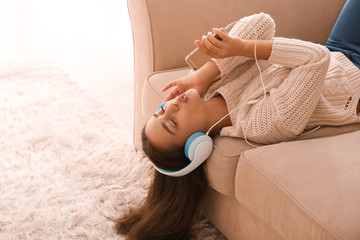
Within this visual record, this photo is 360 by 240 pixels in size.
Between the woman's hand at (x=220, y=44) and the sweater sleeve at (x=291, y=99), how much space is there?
0.12 m

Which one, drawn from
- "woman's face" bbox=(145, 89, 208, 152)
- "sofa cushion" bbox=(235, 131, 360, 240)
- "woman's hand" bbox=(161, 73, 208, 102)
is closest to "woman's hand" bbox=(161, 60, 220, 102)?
"woman's hand" bbox=(161, 73, 208, 102)

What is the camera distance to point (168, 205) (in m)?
1.27

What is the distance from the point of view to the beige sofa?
0.89 metres

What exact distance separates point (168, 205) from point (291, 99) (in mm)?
531

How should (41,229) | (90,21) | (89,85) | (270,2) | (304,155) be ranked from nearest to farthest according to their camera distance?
(304,155) → (41,229) → (270,2) → (89,85) → (90,21)

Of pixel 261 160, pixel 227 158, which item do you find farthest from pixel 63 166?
pixel 261 160

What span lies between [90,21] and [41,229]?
2563 mm

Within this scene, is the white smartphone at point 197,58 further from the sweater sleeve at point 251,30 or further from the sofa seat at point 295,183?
the sofa seat at point 295,183

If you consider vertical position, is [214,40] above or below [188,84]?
above

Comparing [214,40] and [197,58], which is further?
[197,58]

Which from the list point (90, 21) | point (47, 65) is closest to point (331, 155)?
point (47, 65)

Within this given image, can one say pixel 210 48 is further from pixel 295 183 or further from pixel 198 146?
pixel 295 183

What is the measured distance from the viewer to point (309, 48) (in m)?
1.20

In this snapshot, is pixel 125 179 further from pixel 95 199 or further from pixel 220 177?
pixel 220 177
